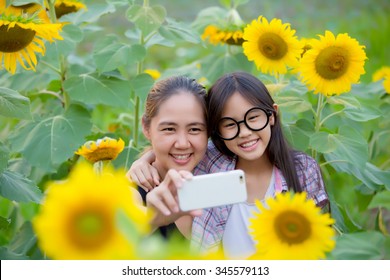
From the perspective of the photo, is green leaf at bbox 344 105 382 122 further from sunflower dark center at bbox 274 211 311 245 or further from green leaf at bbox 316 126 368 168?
sunflower dark center at bbox 274 211 311 245

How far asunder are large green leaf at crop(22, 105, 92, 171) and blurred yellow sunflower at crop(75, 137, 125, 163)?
191 millimetres

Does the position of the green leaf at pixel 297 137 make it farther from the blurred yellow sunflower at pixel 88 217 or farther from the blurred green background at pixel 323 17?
the blurred green background at pixel 323 17

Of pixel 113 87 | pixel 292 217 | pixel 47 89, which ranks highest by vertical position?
pixel 47 89

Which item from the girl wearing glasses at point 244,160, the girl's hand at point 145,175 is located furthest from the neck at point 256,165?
the girl's hand at point 145,175

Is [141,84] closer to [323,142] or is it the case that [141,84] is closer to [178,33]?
[178,33]

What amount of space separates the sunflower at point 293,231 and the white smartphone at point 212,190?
0.07 metres

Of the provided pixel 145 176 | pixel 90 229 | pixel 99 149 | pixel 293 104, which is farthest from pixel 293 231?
pixel 293 104

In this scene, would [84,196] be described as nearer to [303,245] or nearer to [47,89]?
[303,245]

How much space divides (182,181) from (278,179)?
0.68m

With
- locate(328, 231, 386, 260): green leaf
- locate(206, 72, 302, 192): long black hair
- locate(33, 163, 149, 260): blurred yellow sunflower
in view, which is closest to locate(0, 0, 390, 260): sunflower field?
locate(328, 231, 386, 260): green leaf

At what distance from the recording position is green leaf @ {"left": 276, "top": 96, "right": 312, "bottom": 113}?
Result: 5.43 feet

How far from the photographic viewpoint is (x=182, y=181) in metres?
0.85

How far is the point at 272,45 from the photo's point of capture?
1.69 metres

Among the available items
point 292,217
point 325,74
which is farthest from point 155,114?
point 292,217
